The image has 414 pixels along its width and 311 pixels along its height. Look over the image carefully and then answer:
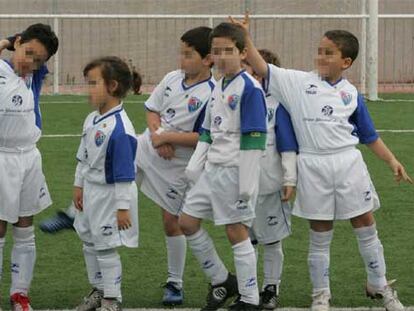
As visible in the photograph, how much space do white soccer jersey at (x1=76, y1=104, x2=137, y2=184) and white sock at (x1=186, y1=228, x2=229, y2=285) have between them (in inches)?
24.3

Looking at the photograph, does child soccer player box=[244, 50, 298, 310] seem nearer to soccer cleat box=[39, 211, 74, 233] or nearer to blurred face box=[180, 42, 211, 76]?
blurred face box=[180, 42, 211, 76]

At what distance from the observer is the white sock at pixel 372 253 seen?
6.84m

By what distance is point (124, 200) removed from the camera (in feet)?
21.2

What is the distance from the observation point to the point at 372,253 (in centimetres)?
687

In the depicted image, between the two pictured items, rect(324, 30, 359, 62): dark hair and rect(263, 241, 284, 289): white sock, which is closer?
rect(324, 30, 359, 62): dark hair

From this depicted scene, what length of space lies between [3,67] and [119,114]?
0.73 m

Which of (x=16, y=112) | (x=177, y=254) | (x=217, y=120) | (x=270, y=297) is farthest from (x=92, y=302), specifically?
(x=217, y=120)

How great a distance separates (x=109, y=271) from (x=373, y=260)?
59.4 inches

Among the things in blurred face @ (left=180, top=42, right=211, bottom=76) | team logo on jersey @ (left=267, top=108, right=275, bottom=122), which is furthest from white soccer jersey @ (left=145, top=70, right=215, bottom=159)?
team logo on jersey @ (left=267, top=108, right=275, bottom=122)

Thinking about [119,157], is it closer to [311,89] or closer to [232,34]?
[232,34]

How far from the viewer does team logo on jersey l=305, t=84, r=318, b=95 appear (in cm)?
675
